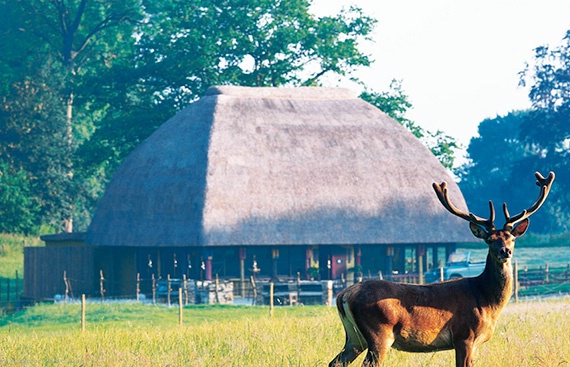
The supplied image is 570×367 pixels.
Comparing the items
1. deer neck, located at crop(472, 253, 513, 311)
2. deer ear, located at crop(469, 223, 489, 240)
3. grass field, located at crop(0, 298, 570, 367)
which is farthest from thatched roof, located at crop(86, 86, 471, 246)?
deer ear, located at crop(469, 223, 489, 240)

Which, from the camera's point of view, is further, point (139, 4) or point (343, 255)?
point (139, 4)

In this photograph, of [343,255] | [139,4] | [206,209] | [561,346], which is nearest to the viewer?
[561,346]

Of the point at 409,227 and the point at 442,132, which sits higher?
the point at 442,132

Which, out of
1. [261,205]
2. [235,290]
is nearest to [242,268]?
[235,290]

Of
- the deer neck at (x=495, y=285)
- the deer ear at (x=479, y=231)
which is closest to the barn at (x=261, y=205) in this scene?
the deer neck at (x=495, y=285)

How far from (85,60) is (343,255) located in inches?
1263

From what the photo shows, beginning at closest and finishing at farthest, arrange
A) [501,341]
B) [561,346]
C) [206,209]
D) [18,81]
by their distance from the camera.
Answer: [561,346] < [501,341] < [206,209] < [18,81]

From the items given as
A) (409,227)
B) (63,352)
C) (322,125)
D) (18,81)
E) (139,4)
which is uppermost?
(139,4)

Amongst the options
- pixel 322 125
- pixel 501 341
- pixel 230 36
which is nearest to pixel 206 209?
pixel 322 125

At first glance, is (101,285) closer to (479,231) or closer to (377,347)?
(377,347)

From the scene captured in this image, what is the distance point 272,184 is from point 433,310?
90.5ft

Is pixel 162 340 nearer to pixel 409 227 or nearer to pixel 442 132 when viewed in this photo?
pixel 409 227

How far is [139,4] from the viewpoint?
65.0m

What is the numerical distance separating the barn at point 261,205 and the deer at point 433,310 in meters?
25.1
